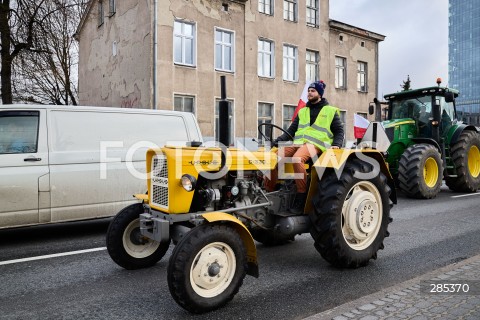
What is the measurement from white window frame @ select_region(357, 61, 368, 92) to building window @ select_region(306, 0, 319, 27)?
410cm

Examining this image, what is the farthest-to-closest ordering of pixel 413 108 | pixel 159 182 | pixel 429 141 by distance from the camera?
pixel 413 108 → pixel 429 141 → pixel 159 182

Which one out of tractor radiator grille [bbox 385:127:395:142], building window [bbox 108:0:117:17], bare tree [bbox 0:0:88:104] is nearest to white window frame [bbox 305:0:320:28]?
building window [bbox 108:0:117:17]

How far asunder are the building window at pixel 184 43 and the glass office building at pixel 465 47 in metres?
124

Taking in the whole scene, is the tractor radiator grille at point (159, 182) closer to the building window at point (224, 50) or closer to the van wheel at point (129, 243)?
the van wheel at point (129, 243)

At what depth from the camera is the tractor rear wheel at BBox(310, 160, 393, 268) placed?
459 centimetres

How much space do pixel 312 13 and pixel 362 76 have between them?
5109 mm

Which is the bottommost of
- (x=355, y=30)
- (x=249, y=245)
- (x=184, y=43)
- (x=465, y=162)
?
(x=249, y=245)

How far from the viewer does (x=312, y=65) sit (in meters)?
22.9

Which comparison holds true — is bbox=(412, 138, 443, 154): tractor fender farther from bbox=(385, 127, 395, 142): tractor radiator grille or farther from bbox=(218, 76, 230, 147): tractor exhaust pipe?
bbox=(218, 76, 230, 147): tractor exhaust pipe

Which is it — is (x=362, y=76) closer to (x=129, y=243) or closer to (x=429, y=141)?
(x=429, y=141)

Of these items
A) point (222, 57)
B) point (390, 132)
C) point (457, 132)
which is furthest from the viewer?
point (222, 57)

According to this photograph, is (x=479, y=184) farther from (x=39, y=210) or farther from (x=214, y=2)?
(x=214, y=2)

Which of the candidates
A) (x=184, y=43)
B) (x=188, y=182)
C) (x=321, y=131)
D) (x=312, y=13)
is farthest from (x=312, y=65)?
(x=188, y=182)

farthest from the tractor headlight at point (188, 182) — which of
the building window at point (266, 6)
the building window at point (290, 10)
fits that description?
the building window at point (290, 10)
